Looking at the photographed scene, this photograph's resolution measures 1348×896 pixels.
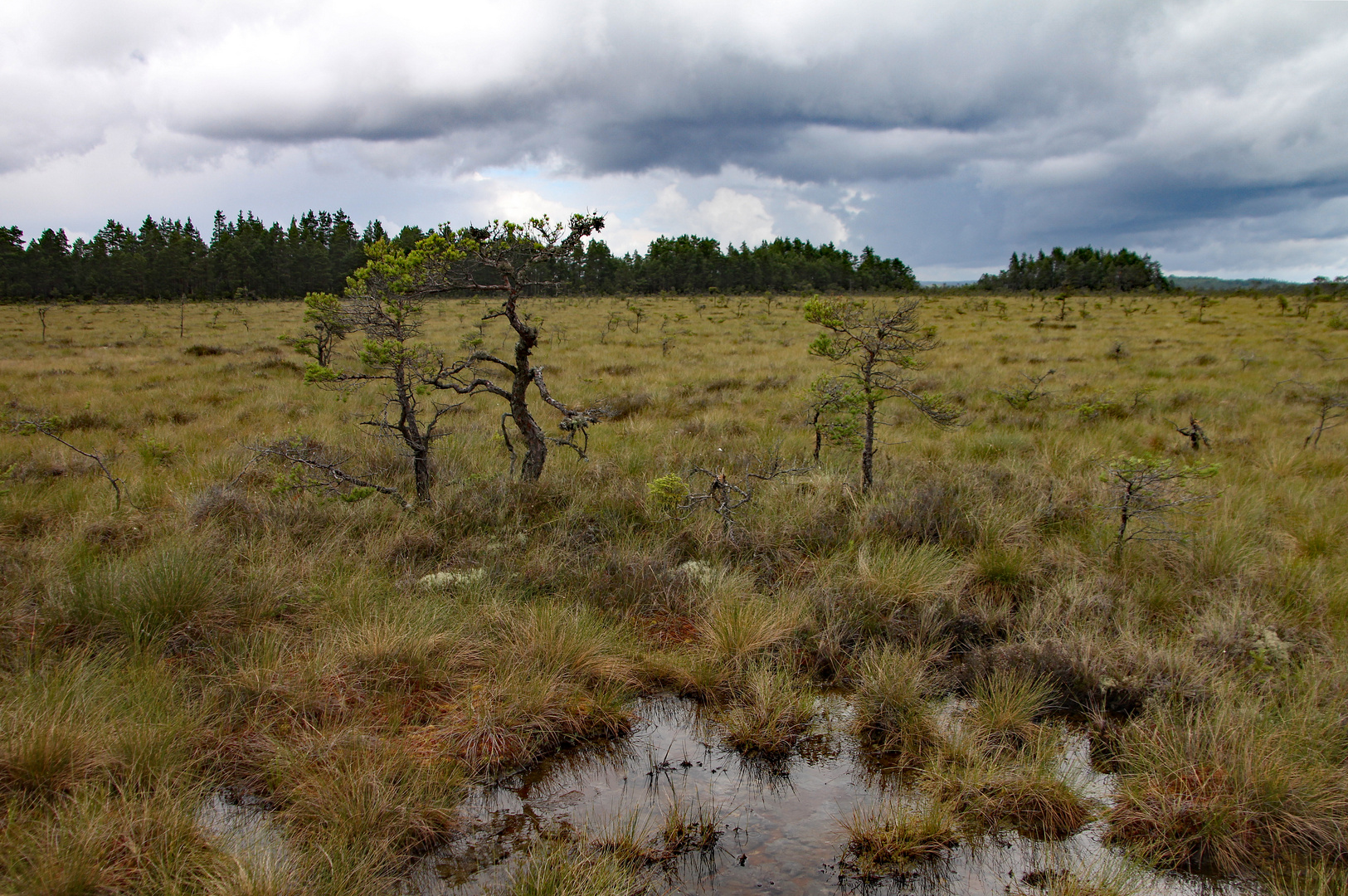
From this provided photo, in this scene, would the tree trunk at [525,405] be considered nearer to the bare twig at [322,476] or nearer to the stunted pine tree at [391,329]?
the stunted pine tree at [391,329]

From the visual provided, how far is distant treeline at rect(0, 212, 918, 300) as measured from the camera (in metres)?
55.9

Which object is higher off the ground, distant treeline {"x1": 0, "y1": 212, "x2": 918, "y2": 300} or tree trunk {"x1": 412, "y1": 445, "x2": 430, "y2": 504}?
distant treeline {"x1": 0, "y1": 212, "x2": 918, "y2": 300}

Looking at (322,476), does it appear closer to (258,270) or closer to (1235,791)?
(1235,791)

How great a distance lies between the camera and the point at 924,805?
116 inches

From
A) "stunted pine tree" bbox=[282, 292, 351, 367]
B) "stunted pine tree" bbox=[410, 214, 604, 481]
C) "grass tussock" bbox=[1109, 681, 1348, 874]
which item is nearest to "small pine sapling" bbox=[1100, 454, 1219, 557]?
"grass tussock" bbox=[1109, 681, 1348, 874]

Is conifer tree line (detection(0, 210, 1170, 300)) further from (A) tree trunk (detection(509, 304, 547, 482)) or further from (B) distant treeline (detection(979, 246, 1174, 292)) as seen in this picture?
(A) tree trunk (detection(509, 304, 547, 482))

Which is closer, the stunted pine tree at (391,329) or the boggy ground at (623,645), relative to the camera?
the boggy ground at (623,645)

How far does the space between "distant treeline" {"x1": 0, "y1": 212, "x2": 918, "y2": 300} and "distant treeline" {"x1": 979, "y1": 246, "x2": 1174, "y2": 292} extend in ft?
32.5

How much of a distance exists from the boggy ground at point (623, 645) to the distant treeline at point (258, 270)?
47.6 meters

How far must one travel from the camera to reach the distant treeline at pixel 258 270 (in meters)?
55.9

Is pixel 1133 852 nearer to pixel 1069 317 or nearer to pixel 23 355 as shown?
pixel 23 355

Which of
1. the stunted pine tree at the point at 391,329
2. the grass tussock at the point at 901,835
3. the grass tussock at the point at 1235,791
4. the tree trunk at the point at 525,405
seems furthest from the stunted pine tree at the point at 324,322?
the grass tussock at the point at 1235,791

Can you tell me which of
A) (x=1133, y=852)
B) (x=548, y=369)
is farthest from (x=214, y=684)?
(x=548, y=369)

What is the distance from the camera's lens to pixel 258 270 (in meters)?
58.8
